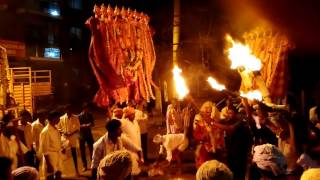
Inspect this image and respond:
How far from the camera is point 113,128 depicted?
6.11 metres

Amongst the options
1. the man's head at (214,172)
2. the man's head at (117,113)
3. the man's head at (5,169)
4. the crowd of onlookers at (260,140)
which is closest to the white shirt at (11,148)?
the man's head at (117,113)

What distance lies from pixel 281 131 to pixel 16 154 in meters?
5.51

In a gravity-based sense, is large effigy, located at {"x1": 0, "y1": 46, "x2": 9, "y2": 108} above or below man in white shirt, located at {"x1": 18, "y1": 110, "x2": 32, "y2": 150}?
above

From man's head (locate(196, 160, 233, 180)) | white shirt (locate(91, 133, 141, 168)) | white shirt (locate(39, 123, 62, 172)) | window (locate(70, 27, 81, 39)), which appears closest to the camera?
man's head (locate(196, 160, 233, 180))

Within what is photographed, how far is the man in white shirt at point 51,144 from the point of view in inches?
340

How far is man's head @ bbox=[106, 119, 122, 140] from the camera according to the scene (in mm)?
6074

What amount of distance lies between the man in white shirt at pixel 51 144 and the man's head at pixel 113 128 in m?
2.88

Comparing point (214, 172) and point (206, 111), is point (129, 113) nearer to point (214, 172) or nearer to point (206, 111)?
point (206, 111)

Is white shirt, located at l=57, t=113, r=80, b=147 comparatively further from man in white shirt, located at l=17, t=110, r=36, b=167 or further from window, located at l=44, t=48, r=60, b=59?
window, located at l=44, t=48, r=60, b=59

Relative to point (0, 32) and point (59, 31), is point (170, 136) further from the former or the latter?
point (59, 31)

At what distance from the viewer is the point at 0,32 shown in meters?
29.0

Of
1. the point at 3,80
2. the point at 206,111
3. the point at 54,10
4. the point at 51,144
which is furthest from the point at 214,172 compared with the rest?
the point at 54,10

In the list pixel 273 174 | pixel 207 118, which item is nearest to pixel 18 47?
pixel 207 118

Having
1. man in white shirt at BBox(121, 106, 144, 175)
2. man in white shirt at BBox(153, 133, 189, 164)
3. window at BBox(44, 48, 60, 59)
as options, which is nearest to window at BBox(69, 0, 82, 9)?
window at BBox(44, 48, 60, 59)
